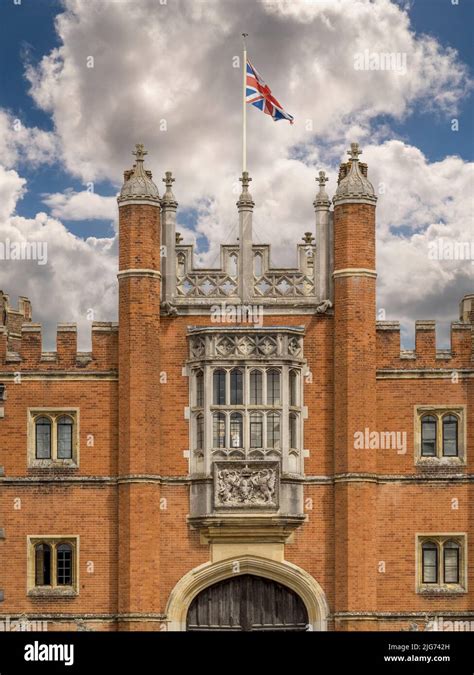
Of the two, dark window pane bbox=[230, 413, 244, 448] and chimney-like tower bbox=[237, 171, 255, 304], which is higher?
chimney-like tower bbox=[237, 171, 255, 304]

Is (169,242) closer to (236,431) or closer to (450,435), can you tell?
(236,431)

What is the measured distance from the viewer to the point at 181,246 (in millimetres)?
42375

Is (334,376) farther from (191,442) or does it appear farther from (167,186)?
(167,186)

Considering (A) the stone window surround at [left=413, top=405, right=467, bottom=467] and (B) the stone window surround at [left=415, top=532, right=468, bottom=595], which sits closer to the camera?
(B) the stone window surround at [left=415, top=532, right=468, bottom=595]

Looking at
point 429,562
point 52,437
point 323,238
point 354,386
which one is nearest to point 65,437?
point 52,437

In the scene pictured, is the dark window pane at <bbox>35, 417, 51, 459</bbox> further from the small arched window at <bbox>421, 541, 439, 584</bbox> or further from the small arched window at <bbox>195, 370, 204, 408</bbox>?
the small arched window at <bbox>421, 541, 439, 584</bbox>

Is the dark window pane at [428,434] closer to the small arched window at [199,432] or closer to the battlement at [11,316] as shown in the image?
the small arched window at [199,432]

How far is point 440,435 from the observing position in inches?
1652

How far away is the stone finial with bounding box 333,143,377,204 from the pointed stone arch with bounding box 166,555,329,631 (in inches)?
407

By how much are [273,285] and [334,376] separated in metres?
3.12

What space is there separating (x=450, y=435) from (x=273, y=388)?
204 inches

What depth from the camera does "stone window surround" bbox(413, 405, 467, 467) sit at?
4178 cm

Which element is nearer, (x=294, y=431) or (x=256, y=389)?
(x=256, y=389)

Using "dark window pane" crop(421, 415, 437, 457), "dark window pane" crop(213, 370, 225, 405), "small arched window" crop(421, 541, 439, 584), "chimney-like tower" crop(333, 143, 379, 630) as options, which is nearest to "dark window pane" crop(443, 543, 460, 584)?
"small arched window" crop(421, 541, 439, 584)
